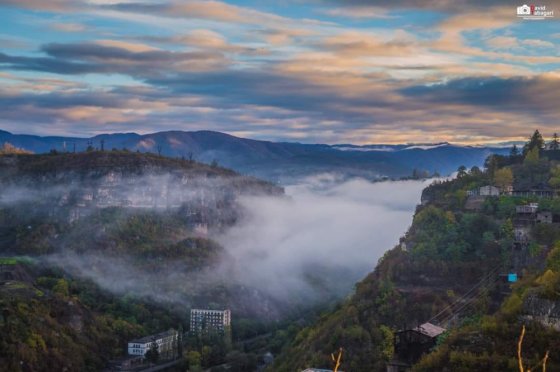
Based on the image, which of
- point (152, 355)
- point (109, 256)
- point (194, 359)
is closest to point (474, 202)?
point (194, 359)

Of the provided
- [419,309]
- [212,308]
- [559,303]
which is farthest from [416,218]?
[212,308]

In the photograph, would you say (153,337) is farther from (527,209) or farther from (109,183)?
(109,183)

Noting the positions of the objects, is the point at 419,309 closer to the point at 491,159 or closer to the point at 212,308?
the point at 491,159

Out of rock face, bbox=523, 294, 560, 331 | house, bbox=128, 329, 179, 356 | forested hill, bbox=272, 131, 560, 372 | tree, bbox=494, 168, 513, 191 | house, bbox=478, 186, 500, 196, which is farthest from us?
house, bbox=128, 329, 179, 356

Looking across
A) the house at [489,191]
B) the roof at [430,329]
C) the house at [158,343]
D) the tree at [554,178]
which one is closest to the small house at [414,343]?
the roof at [430,329]

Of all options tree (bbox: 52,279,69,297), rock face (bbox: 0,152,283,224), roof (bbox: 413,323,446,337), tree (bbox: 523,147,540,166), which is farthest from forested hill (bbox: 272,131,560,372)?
rock face (bbox: 0,152,283,224)

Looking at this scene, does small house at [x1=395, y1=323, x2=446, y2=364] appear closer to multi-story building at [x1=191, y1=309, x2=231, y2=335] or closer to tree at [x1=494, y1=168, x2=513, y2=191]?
tree at [x1=494, y1=168, x2=513, y2=191]
